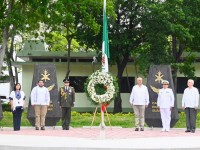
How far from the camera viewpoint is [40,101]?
60.0 feet

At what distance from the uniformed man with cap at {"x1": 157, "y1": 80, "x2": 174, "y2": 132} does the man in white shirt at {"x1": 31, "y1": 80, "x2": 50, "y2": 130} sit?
13.6ft

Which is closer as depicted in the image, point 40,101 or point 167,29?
point 40,101

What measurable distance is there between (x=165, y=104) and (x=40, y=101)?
457 cm

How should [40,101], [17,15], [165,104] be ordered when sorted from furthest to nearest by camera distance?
[17,15]
[40,101]
[165,104]

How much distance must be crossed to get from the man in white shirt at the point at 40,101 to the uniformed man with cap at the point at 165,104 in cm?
416

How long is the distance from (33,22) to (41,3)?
436cm

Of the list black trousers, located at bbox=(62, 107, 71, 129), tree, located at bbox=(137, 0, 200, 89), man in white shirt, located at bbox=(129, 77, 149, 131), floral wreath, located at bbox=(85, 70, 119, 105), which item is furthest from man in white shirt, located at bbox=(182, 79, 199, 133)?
tree, located at bbox=(137, 0, 200, 89)

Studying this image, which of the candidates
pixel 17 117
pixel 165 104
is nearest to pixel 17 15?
pixel 17 117

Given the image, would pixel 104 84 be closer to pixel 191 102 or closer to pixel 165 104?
pixel 165 104

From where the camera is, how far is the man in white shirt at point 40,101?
18281 millimetres

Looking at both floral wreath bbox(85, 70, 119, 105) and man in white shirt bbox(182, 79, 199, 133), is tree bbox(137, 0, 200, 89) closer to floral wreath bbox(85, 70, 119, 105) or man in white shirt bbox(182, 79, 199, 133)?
man in white shirt bbox(182, 79, 199, 133)

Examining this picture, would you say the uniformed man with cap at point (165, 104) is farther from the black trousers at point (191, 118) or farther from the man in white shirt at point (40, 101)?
the man in white shirt at point (40, 101)

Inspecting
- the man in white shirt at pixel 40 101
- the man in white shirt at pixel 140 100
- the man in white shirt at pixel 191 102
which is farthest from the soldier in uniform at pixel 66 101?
the man in white shirt at pixel 191 102

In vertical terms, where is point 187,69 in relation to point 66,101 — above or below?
above
